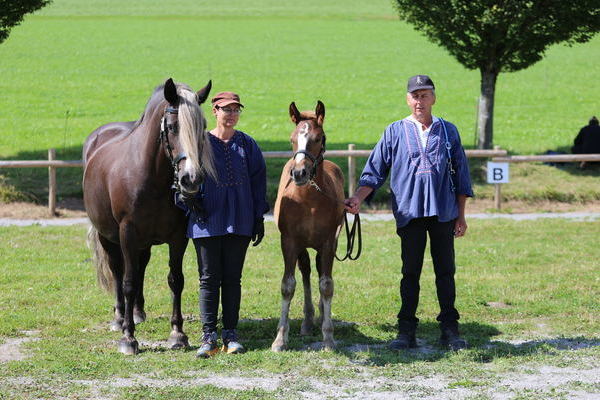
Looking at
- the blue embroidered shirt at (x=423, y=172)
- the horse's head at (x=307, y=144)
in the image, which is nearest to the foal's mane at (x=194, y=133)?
the horse's head at (x=307, y=144)

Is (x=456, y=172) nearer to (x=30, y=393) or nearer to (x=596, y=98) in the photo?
(x=30, y=393)

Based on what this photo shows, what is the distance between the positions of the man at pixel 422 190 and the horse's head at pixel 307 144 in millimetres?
567

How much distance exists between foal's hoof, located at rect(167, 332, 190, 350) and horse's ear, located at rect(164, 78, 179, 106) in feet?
6.59

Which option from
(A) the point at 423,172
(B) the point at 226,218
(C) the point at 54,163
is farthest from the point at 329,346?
(C) the point at 54,163

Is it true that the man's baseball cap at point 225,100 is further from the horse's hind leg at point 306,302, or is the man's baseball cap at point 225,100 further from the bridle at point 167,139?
the horse's hind leg at point 306,302

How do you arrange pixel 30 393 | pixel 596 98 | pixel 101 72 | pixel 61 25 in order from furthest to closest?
pixel 61 25 < pixel 101 72 < pixel 596 98 < pixel 30 393

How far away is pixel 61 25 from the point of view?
50.2 meters

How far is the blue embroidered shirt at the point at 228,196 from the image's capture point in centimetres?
684

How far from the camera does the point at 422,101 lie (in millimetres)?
6902

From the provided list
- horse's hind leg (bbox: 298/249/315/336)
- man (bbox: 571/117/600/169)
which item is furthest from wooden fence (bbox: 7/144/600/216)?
horse's hind leg (bbox: 298/249/315/336)

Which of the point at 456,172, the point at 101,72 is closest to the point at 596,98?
the point at 101,72

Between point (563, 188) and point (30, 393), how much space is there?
14.0 metres

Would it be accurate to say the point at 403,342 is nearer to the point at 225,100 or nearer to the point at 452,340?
the point at 452,340

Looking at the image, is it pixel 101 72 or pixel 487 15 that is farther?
pixel 101 72
